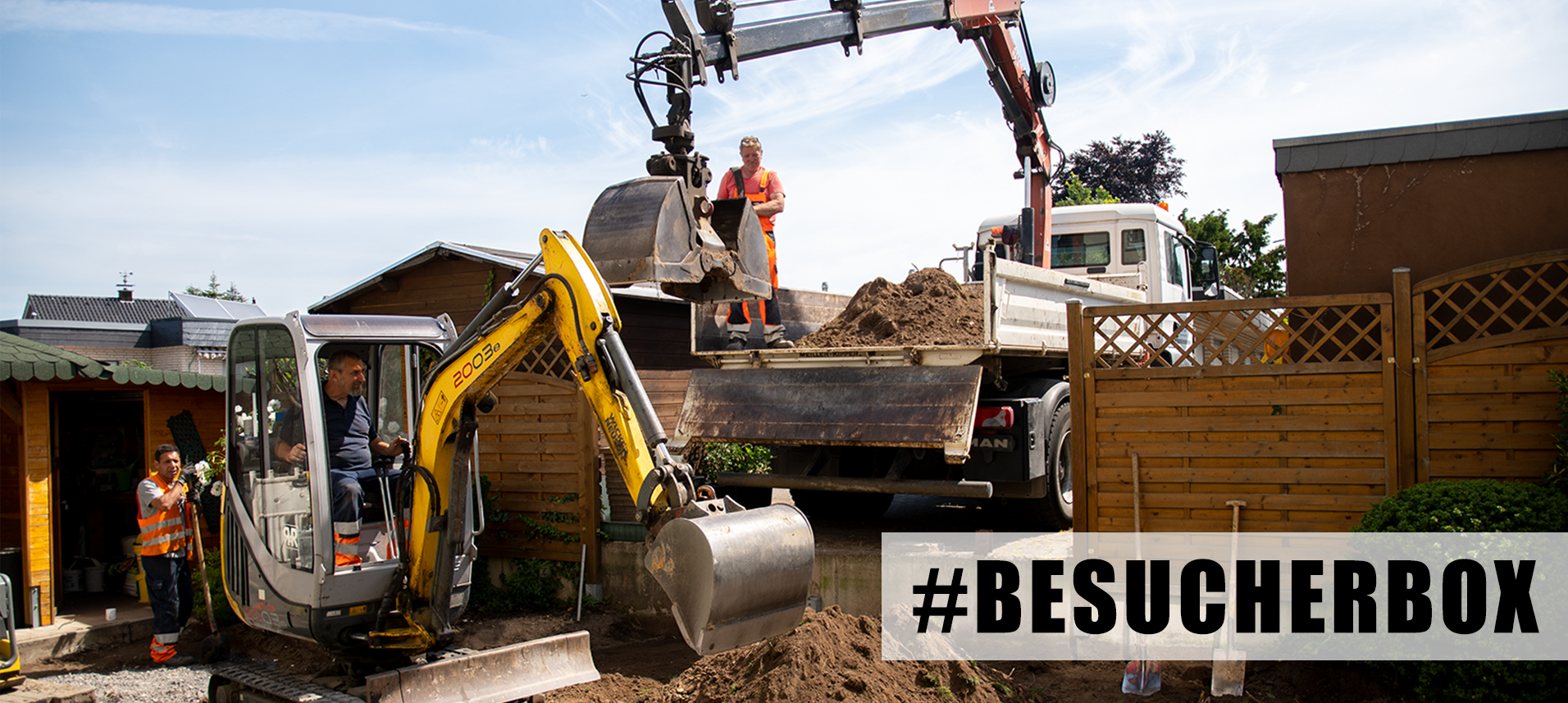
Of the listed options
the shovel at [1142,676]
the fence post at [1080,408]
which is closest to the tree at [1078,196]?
the fence post at [1080,408]

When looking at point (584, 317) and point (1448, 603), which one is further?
point (1448, 603)

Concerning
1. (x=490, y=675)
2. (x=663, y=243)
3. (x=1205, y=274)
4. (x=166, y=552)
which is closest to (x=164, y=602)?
(x=166, y=552)

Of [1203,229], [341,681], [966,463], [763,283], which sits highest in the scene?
[1203,229]

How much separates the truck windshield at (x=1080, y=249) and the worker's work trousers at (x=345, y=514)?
25.4 ft

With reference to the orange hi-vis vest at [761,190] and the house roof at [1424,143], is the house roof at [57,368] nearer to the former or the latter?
the orange hi-vis vest at [761,190]

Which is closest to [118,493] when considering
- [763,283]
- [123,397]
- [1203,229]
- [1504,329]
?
[123,397]

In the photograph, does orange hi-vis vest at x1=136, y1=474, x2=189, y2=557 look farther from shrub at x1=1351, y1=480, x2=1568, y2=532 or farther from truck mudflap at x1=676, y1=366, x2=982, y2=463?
shrub at x1=1351, y1=480, x2=1568, y2=532

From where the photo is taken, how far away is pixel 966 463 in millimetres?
7082

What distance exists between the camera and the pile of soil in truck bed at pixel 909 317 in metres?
7.35

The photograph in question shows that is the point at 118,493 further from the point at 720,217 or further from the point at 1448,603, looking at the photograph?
the point at 1448,603

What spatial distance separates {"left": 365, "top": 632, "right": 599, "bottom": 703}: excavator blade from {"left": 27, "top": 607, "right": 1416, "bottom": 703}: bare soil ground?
36cm

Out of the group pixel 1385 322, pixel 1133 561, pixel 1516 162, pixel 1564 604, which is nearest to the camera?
pixel 1564 604

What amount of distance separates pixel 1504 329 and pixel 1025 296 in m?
2.97

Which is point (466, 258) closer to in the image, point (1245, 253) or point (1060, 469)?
point (1060, 469)
